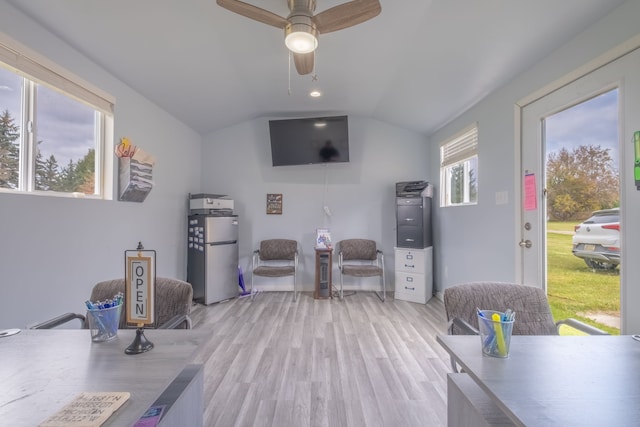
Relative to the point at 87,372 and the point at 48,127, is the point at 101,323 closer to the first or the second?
the point at 87,372

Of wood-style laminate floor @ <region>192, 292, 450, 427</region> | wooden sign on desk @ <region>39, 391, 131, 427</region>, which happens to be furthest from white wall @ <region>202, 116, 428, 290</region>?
wooden sign on desk @ <region>39, 391, 131, 427</region>

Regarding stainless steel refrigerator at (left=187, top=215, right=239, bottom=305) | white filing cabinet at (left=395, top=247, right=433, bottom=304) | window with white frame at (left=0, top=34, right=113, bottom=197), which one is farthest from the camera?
white filing cabinet at (left=395, top=247, right=433, bottom=304)

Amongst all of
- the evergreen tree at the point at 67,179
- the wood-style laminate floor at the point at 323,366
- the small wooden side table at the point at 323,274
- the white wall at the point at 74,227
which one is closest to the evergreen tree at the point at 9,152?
the white wall at the point at 74,227

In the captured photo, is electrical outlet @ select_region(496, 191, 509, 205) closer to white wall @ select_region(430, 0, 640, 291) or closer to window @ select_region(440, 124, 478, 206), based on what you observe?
white wall @ select_region(430, 0, 640, 291)

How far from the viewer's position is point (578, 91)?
6.05 ft

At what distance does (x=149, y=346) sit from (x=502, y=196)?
2937 millimetres

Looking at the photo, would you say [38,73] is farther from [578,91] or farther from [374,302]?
[374,302]

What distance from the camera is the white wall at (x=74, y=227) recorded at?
5.69ft

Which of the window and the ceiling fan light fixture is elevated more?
the ceiling fan light fixture

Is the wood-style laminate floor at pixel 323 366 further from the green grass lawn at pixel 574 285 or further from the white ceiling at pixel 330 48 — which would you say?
the white ceiling at pixel 330 48

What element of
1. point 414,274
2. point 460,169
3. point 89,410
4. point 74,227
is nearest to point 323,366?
point 89,410

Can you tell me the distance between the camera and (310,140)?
4.05m

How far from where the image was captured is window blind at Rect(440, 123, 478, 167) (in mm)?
3176

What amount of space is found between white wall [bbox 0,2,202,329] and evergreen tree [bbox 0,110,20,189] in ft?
0.40
